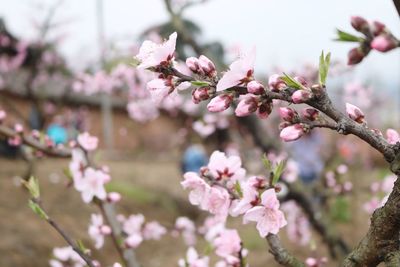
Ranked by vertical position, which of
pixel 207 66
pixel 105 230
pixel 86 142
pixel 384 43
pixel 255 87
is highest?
pixel 86 142

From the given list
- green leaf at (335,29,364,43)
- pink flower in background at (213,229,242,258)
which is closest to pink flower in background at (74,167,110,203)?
pink flower in background at (213,229,242,258)

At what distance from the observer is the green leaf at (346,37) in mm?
895

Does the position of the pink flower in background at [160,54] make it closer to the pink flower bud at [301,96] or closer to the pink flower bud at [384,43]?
the pink flower bud at [301,96]

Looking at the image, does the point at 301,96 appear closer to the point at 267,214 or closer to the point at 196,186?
the point at 267,214

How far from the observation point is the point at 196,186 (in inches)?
57.9

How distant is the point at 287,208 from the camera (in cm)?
524

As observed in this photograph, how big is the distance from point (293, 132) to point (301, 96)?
0.10 metres

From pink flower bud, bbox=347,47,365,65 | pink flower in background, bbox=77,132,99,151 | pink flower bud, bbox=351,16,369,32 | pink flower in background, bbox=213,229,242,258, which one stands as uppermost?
pink flower in background, bbox=77,132,99,151

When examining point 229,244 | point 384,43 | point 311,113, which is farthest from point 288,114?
point 229,244

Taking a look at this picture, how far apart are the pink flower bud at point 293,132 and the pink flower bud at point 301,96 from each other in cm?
7

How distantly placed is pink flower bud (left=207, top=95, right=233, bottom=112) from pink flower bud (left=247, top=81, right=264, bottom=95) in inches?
2.4

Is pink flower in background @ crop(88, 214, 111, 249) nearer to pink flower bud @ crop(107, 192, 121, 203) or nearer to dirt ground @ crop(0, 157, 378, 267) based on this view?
pink flower bud @ crop(107, 192, 121, 203)

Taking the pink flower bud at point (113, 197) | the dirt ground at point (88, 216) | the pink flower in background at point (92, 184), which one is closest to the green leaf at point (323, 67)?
the pink flower in background at point (92, 184)

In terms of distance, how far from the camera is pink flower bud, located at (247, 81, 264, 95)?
3.69 feet
